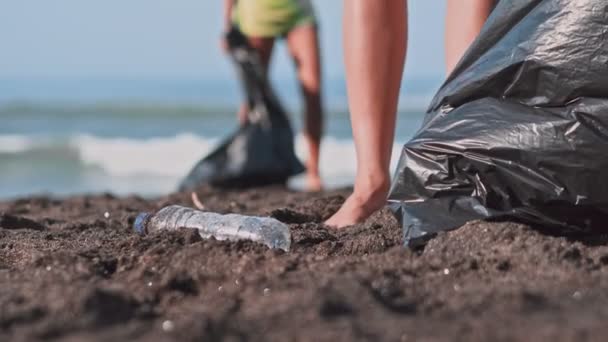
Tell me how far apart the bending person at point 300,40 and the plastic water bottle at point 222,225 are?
269cm

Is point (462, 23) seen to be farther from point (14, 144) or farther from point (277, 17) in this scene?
point (14, 144)

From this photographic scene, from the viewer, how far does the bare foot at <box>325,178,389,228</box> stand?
264 centimetres

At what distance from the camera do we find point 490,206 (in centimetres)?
217

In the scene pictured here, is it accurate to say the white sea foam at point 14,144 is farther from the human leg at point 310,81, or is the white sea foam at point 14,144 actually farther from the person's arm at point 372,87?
the person's arm at point 372,87

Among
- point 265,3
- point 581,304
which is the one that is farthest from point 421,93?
point 581,304

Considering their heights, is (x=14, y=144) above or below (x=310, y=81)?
below

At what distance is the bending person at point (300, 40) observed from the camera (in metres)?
5.36

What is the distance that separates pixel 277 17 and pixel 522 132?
136 inches

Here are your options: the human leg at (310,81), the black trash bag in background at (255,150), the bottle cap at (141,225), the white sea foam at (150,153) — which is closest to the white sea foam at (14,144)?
the white sea foam at (150,153)

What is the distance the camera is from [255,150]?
5.00 metres

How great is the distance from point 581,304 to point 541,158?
2.01ft

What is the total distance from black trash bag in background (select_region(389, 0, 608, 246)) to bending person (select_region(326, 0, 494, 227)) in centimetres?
36

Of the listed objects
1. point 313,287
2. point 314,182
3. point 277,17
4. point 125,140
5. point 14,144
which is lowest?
point 125,140

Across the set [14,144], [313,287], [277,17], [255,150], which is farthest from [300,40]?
[14,144]
